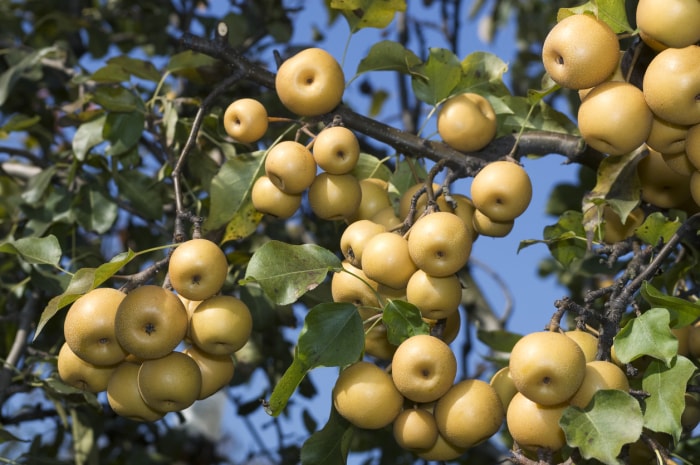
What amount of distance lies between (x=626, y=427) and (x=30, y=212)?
1.69 meters

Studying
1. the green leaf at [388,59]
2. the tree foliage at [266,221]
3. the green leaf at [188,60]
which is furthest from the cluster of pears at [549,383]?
the green leaf at [188,60]

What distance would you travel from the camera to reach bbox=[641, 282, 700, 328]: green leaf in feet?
4.50

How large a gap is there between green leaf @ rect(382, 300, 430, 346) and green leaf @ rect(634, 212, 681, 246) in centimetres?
46

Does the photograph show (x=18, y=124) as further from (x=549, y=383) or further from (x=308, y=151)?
(x=549, y=383)

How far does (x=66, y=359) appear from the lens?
60.9 inches

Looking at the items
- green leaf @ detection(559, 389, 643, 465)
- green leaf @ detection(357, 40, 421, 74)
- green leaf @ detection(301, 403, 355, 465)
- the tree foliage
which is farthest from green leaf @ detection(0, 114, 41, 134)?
green leaf @ detection(559, 389, 643, 465)

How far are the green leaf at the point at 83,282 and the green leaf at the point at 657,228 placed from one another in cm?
90

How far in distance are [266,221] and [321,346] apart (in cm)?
140

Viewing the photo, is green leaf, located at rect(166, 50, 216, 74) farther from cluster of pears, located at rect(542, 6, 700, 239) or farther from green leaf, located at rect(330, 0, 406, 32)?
cluster of pears, located at rect(542, 6, 700, 239)

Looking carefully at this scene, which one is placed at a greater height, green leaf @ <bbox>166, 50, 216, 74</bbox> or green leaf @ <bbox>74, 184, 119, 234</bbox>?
green leaf @ <bbox>166, 50, 216, 74</bbox>

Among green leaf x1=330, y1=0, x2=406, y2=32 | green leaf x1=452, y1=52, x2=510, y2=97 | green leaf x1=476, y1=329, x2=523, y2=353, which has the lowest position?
green leaf x1=476, y1=329, x2=523, y2=353

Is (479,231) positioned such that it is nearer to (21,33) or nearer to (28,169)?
(28,169)

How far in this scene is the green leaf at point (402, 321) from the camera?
1405 mm

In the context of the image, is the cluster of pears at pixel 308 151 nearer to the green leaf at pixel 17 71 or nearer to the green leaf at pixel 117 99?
the green leaf at pixel 117 99
